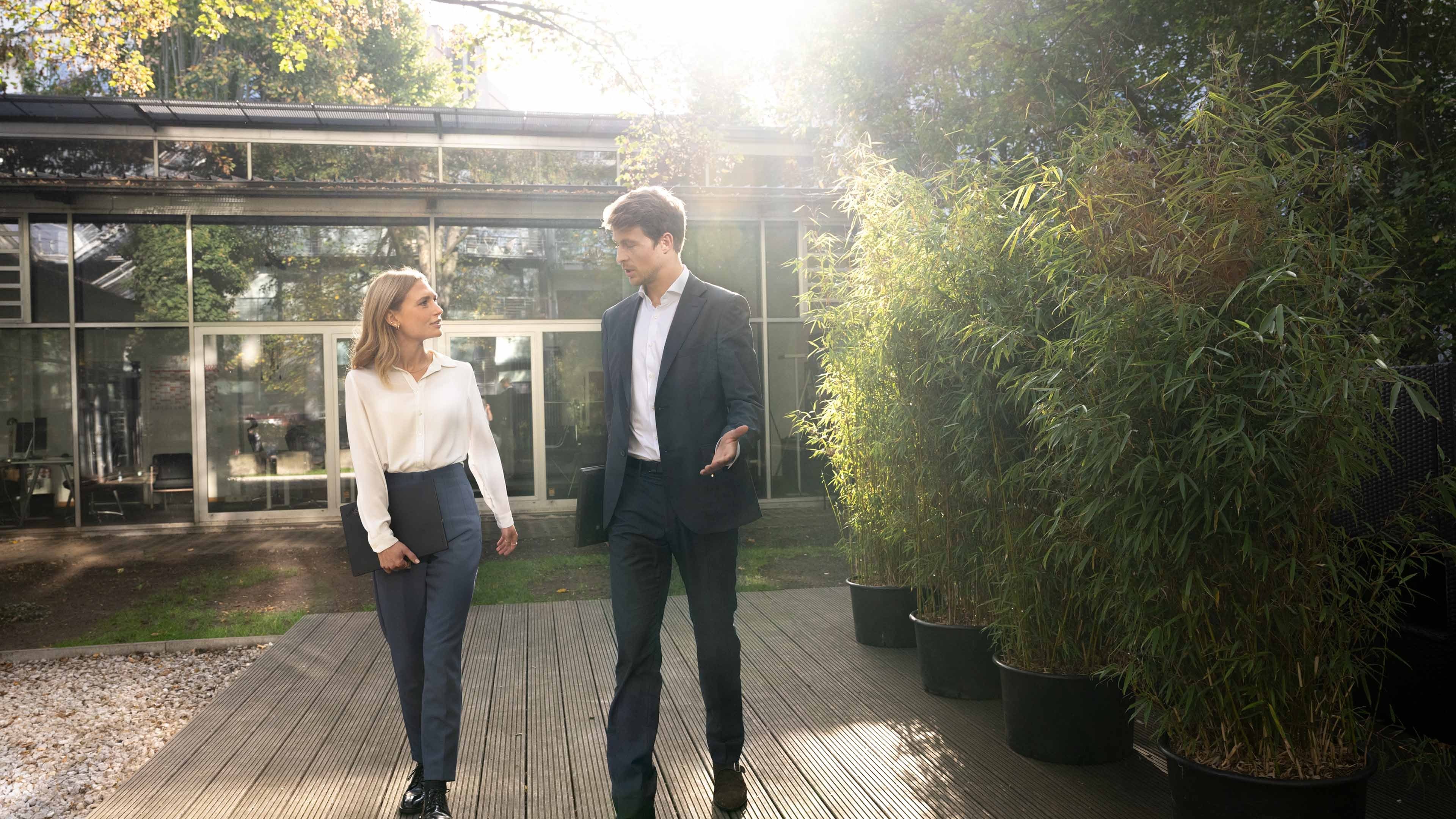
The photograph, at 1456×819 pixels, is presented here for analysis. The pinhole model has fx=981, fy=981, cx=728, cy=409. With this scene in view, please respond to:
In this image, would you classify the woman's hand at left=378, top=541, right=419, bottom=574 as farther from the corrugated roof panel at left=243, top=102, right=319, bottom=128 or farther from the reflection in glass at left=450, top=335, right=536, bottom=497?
the corrugated roof panel at left=243, top=102, right=319, bottom=128

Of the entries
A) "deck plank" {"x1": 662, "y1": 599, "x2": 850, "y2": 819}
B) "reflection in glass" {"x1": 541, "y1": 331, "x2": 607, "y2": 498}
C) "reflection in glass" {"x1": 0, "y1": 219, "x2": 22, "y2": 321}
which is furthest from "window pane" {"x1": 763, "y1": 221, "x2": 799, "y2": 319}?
"reflection in glass" {"x1": 0, "y1": 219, "x2": 22, "y2": 321}

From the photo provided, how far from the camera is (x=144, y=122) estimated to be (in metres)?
10.9

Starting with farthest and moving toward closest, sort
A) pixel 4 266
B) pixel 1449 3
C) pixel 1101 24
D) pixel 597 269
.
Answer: pixel 597 269 → pixel 4 266 → pixel 1101 24 → pixel 1449 3

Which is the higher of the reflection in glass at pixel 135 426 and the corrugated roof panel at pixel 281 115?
the corrugated roof panel at pixel 281 115

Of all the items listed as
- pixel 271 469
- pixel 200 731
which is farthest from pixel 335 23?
pixel 200 731

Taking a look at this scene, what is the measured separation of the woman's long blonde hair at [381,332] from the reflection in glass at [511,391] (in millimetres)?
8503

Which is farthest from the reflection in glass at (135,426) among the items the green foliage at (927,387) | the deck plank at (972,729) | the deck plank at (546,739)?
the green foliage at (927,387)

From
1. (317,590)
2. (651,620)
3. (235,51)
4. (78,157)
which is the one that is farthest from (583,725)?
(235,51)

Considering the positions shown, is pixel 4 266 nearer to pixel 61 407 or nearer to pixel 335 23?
pixel 61 407

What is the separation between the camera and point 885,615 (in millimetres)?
4688

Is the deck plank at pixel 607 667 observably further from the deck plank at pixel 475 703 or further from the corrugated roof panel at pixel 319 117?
the corrugated roof panel at pixel 319 117

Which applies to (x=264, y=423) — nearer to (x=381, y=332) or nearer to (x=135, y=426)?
(x=135, y=426)

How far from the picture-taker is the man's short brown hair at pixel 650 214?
2.66 metres

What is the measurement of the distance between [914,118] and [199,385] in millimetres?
7983
